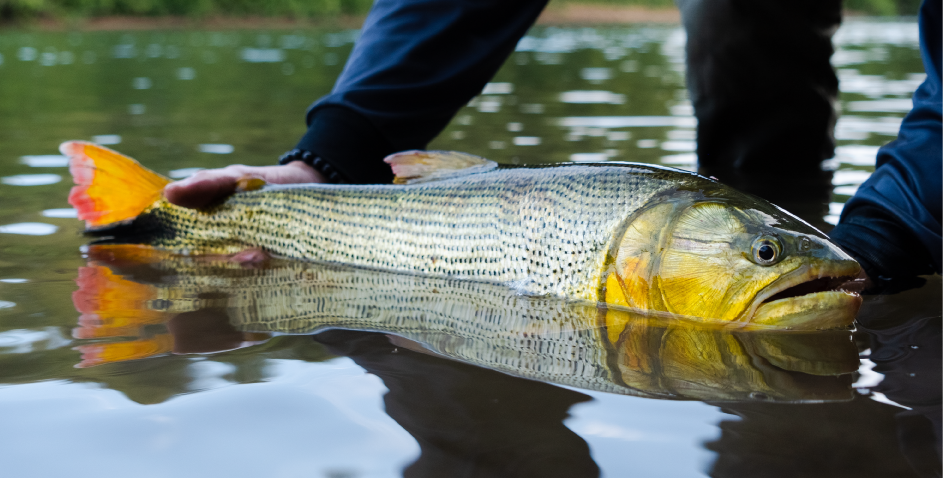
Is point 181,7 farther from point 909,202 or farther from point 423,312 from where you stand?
point 909,202

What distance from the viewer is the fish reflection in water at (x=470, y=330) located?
74.3 inches

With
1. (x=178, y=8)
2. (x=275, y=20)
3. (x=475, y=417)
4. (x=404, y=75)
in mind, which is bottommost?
(x=475, y=417)

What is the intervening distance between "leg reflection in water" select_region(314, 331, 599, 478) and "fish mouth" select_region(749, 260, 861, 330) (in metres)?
0.73

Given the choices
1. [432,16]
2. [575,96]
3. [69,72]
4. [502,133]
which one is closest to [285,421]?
[432,16]

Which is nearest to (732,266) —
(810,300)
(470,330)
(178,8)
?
(810,300)

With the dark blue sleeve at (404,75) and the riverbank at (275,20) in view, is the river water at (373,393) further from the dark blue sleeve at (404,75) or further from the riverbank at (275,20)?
the riverbank at (275,20)

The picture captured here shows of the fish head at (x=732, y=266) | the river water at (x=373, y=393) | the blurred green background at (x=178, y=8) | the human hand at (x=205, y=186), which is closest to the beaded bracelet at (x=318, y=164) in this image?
the human hand at (x=205, y=186)

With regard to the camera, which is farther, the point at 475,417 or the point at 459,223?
the point at 459,223

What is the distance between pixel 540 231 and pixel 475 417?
38.9 inches

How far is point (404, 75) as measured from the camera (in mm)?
3939

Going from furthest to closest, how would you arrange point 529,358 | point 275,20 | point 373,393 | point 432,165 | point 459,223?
point 275,20, point 432,165, point 459,223, point 529,358, point 373,393

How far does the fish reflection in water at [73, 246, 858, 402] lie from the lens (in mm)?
1888

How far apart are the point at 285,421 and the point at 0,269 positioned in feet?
5.74

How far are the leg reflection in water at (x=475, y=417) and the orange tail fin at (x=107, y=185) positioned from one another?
1.62 meters
